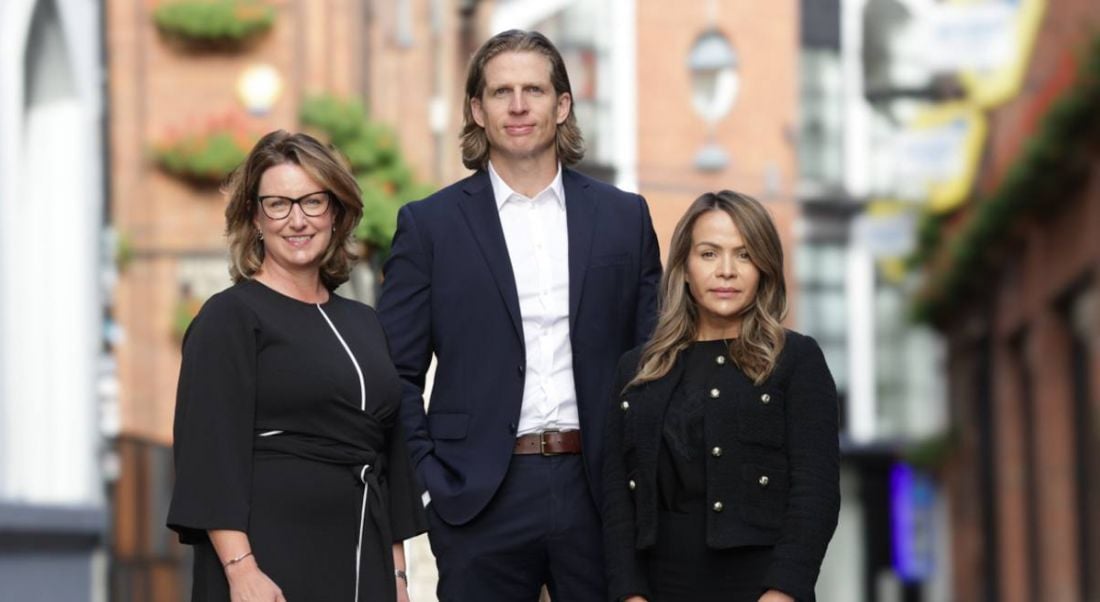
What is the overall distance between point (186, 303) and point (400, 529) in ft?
50.3

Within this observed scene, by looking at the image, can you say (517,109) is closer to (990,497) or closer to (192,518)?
(192,518)

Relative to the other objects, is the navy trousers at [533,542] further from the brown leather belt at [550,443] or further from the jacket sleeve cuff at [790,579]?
the jacket sleeve cuff at [790,579]

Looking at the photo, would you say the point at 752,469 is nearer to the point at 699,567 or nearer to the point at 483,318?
the point at 699,567

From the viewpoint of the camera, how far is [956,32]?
20.1 m

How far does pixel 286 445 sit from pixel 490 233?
102 cm

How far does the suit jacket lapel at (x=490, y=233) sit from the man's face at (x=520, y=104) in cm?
14

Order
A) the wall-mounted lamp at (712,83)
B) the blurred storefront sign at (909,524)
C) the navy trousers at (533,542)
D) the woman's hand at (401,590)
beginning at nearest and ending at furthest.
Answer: the woman's hand at (401,590) < the navy trousers at (533,542) < the wall-mounted lamp at (712,83) < the blurred storefront sign at (909,524)

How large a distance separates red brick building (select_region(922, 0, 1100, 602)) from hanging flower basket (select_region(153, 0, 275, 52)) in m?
6.10

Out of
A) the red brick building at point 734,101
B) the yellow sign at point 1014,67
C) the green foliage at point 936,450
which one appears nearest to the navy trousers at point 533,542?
the yellow sign at point 1014,67

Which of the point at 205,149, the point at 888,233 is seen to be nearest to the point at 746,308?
the point at 205,149

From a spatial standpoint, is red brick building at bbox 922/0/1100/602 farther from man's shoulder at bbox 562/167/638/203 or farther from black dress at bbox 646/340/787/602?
black dress at bbox 646/340/787/602

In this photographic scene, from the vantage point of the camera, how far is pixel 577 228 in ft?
18.8

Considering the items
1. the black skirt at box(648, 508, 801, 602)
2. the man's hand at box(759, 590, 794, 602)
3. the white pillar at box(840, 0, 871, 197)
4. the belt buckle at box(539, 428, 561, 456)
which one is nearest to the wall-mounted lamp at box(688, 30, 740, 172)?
the white pillar at box(840, 0, 871, 197)

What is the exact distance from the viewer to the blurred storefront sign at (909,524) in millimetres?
39000
